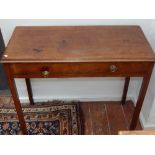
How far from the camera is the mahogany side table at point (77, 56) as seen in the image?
1.08 metres

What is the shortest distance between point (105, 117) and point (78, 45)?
0.71 meters

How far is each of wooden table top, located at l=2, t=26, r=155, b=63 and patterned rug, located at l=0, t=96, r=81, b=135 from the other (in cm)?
64

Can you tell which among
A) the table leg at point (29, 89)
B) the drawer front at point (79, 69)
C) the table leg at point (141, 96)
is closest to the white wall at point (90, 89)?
the table leg at point (29, 89)

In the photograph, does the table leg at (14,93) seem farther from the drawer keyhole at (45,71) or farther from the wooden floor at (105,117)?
the wooden floor at (105,117)

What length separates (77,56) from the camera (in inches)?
42.9

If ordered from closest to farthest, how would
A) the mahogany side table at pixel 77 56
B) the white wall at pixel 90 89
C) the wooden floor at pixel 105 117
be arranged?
the mahogany side table at pixel 77 56, the white wall at pixel 90 89, the wooden floor at pixel 105 117

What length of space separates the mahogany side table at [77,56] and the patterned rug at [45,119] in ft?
1.19

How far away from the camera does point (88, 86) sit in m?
1.69

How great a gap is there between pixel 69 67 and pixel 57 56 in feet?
0.27

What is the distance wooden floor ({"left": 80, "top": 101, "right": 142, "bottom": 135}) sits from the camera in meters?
1.56

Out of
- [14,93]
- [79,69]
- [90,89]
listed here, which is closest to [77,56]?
[79,69]

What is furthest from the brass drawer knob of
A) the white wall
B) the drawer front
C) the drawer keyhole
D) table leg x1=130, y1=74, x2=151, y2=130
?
the white wall

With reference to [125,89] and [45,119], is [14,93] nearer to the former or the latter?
[45,119]

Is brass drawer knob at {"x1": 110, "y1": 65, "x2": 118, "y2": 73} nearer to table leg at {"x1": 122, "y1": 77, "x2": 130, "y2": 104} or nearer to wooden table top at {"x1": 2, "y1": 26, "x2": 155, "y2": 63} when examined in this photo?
wooden table top at {"x1": 2, "y1": 26, "x2": 155, "y2": 63}
